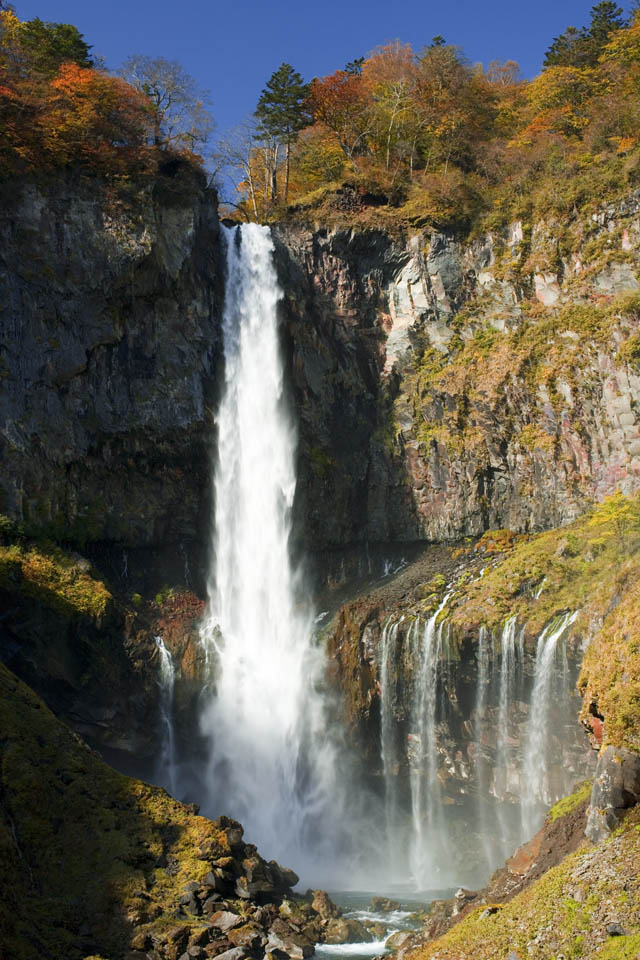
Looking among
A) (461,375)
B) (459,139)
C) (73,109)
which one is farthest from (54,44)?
(461,375)

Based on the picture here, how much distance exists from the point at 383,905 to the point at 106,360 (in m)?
22.6

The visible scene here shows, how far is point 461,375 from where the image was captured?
36125 mm

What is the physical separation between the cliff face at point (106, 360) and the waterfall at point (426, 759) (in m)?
11.5

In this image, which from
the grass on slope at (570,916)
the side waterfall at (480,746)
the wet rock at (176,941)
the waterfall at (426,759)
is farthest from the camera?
the waterfall at (426,759)

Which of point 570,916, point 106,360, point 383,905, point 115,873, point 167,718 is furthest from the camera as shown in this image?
point 106,360

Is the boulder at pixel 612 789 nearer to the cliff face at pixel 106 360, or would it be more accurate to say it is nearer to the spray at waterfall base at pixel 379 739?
the spray at waterfall base at pixel 379 739

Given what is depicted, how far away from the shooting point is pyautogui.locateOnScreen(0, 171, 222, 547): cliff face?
1187 inches

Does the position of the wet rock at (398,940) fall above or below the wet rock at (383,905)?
above

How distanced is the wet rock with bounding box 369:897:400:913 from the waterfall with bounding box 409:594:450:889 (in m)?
5.20

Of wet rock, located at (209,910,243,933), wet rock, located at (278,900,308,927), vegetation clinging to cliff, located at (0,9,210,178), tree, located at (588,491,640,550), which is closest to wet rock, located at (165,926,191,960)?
wet rock, located at (209,910,243,933)

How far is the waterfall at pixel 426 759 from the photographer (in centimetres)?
2748

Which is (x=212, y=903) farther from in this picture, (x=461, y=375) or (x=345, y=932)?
(x=461, y=375)

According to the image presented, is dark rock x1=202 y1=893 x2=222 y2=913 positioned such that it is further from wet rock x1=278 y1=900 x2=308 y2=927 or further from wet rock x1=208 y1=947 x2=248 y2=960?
wet rock x1=278 y1=900 x2=308 y2=927

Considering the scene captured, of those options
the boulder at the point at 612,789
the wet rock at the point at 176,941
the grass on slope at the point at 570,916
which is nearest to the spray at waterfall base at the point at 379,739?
the boulder at the point at 612,789
